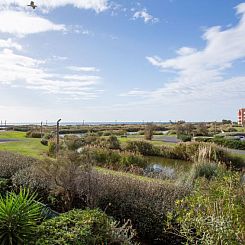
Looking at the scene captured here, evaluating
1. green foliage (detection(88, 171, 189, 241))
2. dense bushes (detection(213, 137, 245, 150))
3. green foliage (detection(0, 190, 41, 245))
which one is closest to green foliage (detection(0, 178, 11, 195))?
green foliage (detection(88, 171, 189, 241))

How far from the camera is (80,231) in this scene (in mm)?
4336

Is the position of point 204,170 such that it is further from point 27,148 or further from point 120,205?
point 27,148

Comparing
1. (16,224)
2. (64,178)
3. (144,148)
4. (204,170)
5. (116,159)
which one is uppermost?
(64,178)

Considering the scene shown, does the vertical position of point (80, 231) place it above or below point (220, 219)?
below

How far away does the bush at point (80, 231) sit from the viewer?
13.9ft

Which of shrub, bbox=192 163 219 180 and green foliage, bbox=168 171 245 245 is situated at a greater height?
green foliage, bbox=168 171 245 245

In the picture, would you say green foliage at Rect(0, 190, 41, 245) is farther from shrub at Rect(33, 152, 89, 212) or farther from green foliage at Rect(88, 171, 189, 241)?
shrub at Rect(33, 152, 89, 212)

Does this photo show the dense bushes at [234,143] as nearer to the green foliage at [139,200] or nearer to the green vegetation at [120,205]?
the green vegetation at [120,205]

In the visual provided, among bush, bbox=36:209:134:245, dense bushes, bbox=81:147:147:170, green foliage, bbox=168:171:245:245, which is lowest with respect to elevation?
dense bushes, bbox=81:147:147:170

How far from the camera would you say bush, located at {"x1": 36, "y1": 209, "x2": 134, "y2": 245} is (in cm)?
422

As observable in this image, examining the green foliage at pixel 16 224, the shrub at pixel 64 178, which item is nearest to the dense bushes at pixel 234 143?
the shrub at pixel 64 178

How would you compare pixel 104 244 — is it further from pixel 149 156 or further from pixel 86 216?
pixel 149 156

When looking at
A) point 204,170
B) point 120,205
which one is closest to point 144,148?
point 204,170

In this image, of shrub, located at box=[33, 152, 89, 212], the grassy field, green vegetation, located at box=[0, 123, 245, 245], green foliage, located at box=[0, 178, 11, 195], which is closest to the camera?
green vegetation, located at box=[0, 123, 245, 245]
